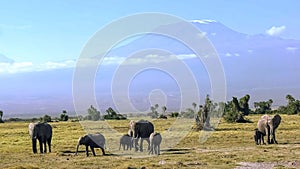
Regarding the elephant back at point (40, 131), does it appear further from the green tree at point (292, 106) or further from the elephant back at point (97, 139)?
the green tree at point (292, 106)

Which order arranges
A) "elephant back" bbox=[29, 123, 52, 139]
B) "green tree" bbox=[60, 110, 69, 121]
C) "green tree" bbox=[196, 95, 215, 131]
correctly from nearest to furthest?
"elephant back" bbox=[29, 123, 52, 139] < "green tree" bbox=[196, 95, 215, 131] < "green tree" bbox=[60, 110, 69, 121]

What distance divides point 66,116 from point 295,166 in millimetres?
101146

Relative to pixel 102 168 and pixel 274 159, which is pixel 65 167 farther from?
pixel 274 159

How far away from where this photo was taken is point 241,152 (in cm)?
3203

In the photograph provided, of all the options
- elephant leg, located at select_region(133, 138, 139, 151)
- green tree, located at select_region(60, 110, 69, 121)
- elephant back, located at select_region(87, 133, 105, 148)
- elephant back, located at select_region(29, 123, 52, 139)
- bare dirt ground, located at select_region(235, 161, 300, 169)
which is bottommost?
bare dirt ground, located at select_region(235, 161, 300, 169)

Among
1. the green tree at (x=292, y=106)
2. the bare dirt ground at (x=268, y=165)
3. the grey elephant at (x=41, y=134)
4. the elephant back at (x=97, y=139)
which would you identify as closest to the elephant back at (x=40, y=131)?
the grey elephant at (x=41, y=134)

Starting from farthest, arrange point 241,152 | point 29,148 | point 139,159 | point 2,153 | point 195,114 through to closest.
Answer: point 195,114, point 29,148, point 2,153, point 241,152, point 139,159

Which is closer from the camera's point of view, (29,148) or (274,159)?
(274,159)

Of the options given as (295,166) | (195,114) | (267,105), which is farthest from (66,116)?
(295,166)

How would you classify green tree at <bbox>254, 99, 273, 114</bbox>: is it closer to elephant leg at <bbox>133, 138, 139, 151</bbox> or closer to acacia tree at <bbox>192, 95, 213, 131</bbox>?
acacia tree at <bbox>192, 95, 213, 131</bbox>

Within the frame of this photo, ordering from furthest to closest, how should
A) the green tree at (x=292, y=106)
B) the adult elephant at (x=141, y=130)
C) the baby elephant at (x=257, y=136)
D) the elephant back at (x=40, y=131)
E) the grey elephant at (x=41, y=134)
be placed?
1. the green tree at (x=292, y=106)
2. the baby elephant at (x=257, y=136)
3. the adult elephant at (x=141, y=130)
4. the elephant back at (x=40, y=131)
5. the grey elephant at (x=41, y=134)

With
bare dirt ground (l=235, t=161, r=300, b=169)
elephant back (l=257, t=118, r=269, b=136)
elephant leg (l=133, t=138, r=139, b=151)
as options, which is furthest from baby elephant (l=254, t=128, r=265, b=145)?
bare dirt ground (l=235, t=161, r=300, b=169)

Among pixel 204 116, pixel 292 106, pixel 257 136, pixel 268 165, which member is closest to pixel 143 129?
pixel 257 136

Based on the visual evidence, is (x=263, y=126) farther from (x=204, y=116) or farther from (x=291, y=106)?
(x=291, y=106)
